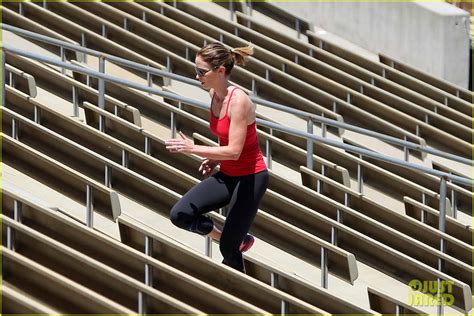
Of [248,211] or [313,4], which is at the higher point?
[313,4]

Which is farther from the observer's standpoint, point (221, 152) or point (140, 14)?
point (140, 14)

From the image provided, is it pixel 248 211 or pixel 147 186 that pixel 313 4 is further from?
pixel 248 211

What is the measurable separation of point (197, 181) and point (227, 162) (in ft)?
6.65

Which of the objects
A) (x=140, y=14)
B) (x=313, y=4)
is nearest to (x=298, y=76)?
(x=140, y=14)

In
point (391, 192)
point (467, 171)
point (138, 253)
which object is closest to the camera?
point (138, 253)

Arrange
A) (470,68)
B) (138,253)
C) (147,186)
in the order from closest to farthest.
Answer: (138,253), (147,186), (470,68)

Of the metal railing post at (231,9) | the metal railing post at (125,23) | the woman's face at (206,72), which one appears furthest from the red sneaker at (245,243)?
the metal railing post at (231,9)

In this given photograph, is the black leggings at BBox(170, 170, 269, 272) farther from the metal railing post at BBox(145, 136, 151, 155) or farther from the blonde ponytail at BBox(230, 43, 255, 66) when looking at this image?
the metal railing post at BBox(145, 136, 151, 155)

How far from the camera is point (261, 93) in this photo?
14773mm

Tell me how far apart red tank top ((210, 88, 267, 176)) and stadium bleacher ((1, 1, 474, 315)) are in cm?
56

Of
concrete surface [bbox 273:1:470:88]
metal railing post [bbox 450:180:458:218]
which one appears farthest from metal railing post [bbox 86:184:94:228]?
concrete surface [bbox 273:1:470:88]

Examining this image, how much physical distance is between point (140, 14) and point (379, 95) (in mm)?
3058

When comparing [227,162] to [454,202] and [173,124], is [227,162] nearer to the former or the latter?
[173,124]

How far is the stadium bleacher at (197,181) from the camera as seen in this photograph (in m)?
7.59
